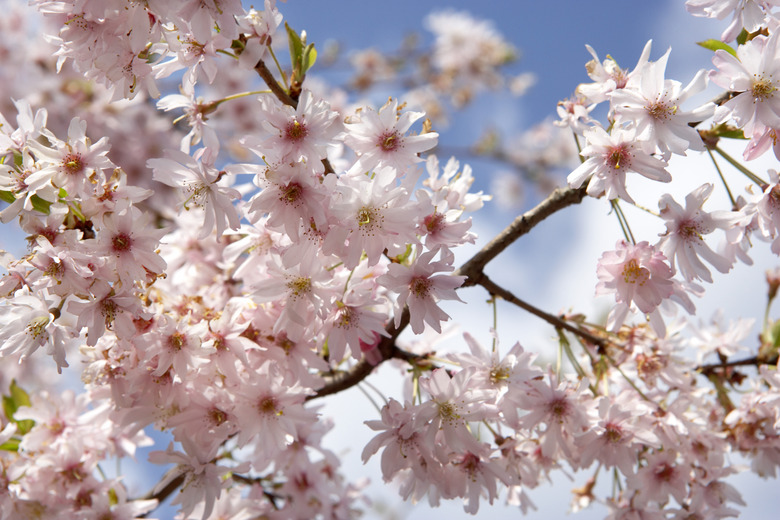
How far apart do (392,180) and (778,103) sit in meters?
1.01

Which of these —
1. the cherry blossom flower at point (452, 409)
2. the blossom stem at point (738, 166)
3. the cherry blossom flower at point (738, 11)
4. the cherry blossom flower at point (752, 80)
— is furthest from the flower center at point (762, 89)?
the cherry blossom flower at point (452, 409)

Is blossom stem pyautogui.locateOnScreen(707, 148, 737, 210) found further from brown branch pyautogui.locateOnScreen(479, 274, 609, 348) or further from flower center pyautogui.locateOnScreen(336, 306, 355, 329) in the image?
flower center pyautogui.locateOnScreen(336, 306, 355, 329)

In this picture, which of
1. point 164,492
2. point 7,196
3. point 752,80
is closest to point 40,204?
point 7,196

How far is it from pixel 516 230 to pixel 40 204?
1440 mm

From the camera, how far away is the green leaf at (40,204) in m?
1.74

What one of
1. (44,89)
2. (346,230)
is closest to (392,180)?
(346,230)

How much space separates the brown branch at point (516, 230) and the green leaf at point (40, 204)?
126 cm

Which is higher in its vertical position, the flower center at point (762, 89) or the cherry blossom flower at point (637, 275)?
the flower center at point (762, 89)

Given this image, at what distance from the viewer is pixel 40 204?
1756 millimetres

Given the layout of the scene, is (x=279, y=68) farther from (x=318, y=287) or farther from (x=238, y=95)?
(x=318, y=287)

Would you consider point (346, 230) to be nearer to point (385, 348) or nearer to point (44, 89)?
point (385, 348)

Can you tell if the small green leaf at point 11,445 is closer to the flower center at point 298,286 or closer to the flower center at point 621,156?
the flower center at point 298,286

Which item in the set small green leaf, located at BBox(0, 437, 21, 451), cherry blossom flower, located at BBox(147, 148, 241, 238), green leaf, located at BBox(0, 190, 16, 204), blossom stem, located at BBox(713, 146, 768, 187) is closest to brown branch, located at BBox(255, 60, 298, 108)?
cherry blossom flower, located at BBox(147, 148, 241, 238)

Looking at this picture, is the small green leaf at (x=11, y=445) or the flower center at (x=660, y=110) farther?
the small green leaf at (x=11, y=445)
